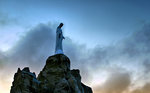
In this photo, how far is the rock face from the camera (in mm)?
23086

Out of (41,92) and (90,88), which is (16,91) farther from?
(90,88)

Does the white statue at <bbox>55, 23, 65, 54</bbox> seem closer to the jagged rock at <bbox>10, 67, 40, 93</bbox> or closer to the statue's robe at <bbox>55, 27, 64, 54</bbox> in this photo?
the statue's robe at <bbox>55, 27, 64, 54</bbox>

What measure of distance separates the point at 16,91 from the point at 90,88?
13.2 meters

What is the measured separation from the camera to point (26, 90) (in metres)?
22.4

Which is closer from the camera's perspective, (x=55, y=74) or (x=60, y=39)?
(x=55, y=74)

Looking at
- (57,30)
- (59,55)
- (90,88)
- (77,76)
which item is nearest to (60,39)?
(57,30)

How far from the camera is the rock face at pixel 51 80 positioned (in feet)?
75.7

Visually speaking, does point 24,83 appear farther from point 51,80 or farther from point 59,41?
point 59,41

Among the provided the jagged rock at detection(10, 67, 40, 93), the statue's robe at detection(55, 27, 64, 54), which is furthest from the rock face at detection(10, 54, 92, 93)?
A: the statue's robe at detection(55, 27, 64, 54)

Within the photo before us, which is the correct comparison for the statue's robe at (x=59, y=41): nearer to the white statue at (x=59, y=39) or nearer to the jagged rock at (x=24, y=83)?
the white statue at (x=59, y=39)

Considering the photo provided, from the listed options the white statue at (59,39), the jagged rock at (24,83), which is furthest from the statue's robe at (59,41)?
the jagged rock at (24,83)

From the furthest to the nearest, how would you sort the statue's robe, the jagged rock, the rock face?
the statue's robe
the rock face
the jagged rock

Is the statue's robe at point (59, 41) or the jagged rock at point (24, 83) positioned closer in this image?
the jagged rock at point (24, 83)

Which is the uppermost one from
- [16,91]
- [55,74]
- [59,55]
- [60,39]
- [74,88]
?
[60,39]
